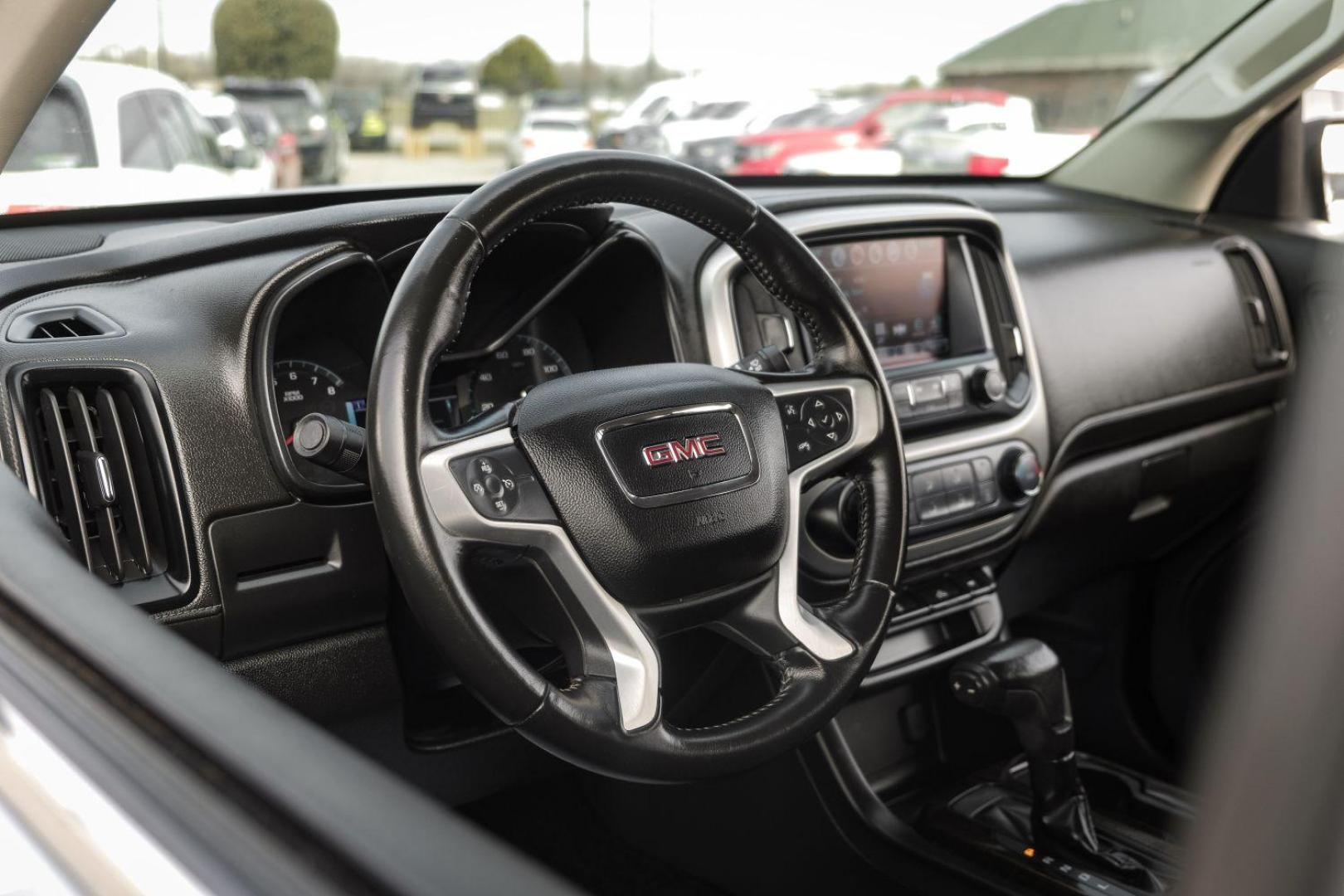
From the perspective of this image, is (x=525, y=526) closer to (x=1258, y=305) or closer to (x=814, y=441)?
(x=814, y=441)

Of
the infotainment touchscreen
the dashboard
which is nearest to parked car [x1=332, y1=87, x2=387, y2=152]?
the infotainment touchscreen

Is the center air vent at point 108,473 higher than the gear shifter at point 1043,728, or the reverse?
the center air vent at point 108,473

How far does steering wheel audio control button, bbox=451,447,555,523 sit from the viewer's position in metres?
1.34

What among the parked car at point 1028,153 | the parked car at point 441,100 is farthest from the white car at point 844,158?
the parked car at point 441,100

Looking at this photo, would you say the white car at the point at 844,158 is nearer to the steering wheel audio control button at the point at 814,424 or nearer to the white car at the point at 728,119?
the white car at the point at 728,119

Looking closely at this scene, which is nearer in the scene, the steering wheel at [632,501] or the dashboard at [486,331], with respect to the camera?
the steering wheel at [632,501]

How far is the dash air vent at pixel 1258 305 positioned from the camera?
9.89 feet

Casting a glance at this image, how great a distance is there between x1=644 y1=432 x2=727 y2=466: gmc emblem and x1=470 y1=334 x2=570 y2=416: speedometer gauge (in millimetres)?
484

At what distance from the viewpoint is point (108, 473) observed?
1.52 metres

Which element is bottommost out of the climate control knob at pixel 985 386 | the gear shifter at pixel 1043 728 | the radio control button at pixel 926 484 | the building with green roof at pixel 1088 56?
the gear shifter at pixel 1043 728

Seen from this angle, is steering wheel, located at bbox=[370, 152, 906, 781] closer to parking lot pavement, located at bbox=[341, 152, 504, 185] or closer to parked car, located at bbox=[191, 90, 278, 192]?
parking lot pavement, located at bbox=[341, 152, 504, 185]

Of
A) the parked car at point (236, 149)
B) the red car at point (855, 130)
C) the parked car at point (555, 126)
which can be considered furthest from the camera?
the parked car at point (555, 126)

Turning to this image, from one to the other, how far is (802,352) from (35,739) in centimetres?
138

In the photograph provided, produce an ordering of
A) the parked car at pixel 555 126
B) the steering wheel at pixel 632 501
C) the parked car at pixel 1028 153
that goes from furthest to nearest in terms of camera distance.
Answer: the parked car at pixel 555 126, the parked car at pixel 1028 153, the steering wheel at pixel 632 501
